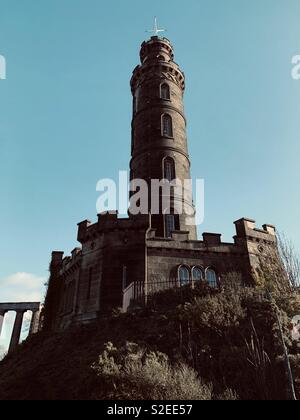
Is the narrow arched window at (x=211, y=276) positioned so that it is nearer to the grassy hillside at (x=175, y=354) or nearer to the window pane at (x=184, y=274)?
the window pane at (x=184, y=274)

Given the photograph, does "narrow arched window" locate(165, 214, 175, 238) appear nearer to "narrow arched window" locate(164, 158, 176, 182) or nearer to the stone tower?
the stone tower

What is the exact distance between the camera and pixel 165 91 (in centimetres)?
2853

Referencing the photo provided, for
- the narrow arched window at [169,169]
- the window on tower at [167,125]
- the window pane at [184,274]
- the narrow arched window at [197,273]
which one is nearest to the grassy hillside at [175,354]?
the window pane at [184,274]

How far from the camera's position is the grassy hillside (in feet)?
33.8

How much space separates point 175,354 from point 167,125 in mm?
19299

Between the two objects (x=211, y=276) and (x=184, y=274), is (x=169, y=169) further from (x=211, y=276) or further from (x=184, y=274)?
(x=211, y=276)

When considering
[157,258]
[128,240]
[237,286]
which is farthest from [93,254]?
[237,286]

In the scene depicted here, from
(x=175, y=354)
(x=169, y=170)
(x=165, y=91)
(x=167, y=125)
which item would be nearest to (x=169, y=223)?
(x=169, y=170)

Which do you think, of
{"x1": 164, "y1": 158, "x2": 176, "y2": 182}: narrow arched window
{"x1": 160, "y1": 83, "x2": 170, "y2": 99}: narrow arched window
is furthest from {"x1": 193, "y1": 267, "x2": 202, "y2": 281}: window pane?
{"x1": 160, "y1": 83, "x2": 170, "y2": 99}: narrow arched window

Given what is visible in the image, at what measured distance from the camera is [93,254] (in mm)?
19125

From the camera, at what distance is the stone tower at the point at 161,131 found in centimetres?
2258

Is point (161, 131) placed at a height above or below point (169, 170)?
A: above

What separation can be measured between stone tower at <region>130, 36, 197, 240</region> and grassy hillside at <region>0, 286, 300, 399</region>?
762 centimetres

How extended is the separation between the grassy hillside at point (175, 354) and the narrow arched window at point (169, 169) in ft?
34.3
